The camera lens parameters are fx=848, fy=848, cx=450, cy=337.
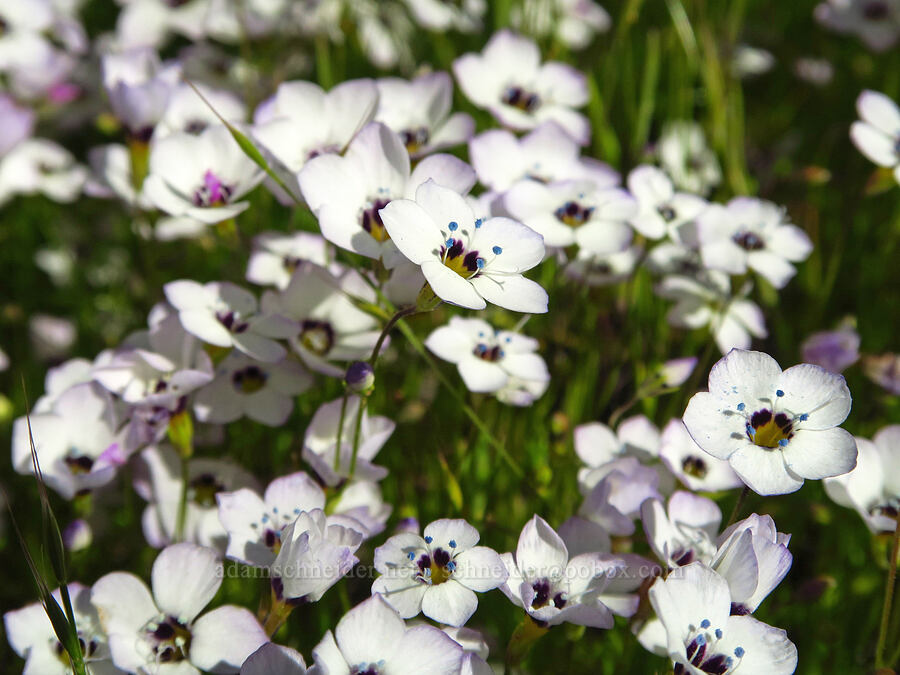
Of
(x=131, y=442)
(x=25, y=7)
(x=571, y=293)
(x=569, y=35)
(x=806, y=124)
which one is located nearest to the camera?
(x=131, y=442)

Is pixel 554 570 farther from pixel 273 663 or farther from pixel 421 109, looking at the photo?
pixel 421 109

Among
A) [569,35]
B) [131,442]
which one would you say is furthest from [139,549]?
[569,35]

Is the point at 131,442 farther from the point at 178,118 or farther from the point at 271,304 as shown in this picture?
the point at 178,118

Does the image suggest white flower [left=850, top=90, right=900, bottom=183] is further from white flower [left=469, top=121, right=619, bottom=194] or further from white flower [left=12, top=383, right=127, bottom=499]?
white flower [left=12, top=383, right=127, bottom=499]

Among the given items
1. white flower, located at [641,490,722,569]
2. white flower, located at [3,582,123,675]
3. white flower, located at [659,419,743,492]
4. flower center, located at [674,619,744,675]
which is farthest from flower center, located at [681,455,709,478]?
white flower, located at [3,582,123,675]

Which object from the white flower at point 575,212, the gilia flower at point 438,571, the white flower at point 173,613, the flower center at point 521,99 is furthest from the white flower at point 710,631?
the flower center at point 521,99

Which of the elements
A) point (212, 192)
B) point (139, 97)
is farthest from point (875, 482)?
point (139, 97)

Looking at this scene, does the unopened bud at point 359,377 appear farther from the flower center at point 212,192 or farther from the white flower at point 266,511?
the flower center at point 212,192
